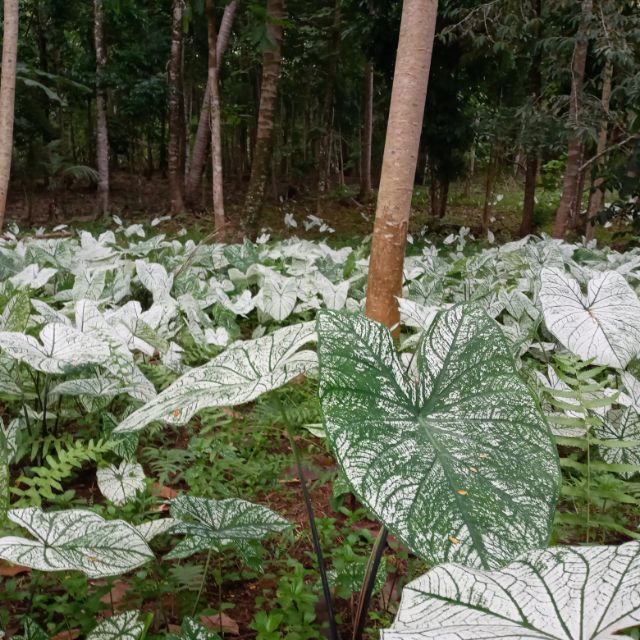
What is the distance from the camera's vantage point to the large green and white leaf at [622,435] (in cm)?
153

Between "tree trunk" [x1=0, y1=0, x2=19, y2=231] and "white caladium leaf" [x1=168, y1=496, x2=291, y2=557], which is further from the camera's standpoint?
"tree trunk" [x1=0, y1=0, x2=19, y2=231]

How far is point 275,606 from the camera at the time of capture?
1228mm

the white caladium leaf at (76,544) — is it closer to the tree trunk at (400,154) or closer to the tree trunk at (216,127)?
the tree trunk at (400,154)

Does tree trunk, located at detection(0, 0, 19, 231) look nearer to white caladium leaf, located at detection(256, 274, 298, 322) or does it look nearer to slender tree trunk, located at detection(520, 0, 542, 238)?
white caladium leaf, located at detection(256, 274, 298, 322)

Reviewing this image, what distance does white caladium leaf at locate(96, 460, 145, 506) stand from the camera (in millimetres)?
1440

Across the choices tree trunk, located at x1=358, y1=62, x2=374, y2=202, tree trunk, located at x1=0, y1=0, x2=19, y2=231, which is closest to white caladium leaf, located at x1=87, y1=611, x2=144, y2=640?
tree trunk, located at x1=0, y1=0, x2=19, y2=231

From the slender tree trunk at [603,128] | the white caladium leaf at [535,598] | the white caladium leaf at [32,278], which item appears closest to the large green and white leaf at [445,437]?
the white caladium leaf at [535,598]

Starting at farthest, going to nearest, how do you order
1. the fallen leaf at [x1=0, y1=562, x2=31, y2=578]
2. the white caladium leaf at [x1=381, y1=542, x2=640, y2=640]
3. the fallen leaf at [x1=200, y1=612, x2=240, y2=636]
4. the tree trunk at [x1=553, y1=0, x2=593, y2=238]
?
1. the tree trunk at [x1=553, y1=0, x2=593, y2=238]
2. the fallen leaf at [x1=0, y1=562, x2=31, y2=578]
3. the fallen leaf at [x1=200, y1=612, x2=240, y2=636]
4. the white caladium leaf at [x1=381, y1=542, x2=640, y2=640]

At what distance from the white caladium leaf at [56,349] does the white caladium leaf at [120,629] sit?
65 centimetres

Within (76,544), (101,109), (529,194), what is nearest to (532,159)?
(529,194)

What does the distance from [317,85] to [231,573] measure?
12.5 meters

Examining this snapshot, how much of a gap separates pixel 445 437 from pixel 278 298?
221cm

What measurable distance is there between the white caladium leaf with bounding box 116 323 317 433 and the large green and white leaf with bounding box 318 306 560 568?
11 centimetres

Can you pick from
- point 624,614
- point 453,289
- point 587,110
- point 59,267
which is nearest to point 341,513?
point 624,614
